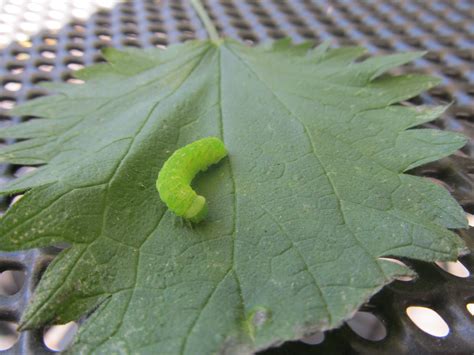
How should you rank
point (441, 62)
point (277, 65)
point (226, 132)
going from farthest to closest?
point (441, 62) → point (277, 65) → point (226, 132)

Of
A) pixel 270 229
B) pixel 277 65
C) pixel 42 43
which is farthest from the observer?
pixel 42 43

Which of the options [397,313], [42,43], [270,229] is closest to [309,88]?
[270,229]

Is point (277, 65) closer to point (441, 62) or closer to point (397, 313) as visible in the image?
point (441, 62)

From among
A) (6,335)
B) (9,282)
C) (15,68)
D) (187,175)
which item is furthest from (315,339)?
(15,68)

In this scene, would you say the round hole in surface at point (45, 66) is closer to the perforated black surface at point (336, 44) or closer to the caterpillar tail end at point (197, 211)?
the perforated black surface at point (336, 44)

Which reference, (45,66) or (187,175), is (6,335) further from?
(45,66)

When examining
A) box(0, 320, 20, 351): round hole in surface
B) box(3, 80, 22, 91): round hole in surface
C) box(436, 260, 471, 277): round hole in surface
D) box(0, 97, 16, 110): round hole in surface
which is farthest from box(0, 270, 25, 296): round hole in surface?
box(436, 260, 471, 277): round hole in surface
